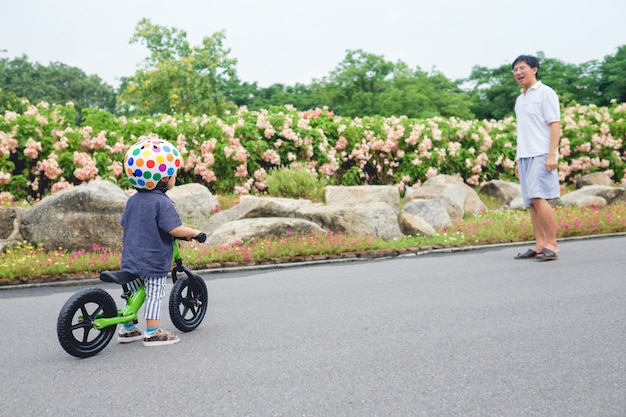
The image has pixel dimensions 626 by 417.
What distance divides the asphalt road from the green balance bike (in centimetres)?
11

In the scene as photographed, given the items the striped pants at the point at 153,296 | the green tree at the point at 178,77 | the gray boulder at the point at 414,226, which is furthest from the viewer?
the green tree at the point at 178,77

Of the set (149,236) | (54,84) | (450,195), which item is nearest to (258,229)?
(149,236)

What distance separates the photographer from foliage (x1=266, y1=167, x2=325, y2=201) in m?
11.8

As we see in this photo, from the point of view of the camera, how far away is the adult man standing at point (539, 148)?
7367 millimetres

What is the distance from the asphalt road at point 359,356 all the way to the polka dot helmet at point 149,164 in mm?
1213

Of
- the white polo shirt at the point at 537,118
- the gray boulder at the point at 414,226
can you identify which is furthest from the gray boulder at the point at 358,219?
the white polo shirt at the point at 537,118

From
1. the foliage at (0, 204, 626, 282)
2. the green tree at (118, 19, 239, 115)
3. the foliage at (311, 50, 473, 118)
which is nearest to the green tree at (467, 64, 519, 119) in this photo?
the foliage at (311, 50, 473, 118)

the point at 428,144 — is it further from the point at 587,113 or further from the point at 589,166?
the point at 587,113

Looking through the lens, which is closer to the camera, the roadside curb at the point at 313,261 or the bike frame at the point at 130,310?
the bike frame at the point at 130,310

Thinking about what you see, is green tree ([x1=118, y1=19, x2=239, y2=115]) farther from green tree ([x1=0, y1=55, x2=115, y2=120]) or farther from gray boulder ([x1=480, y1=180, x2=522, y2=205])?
green tree ([x1=0, y1=55, x2=115, y2=120])

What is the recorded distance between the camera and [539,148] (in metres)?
7.48

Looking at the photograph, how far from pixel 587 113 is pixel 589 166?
228cm

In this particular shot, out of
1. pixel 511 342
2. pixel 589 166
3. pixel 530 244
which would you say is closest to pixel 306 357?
pixel 511 342

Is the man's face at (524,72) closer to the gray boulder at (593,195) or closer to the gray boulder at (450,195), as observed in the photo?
the gray boulder at (450,195)
